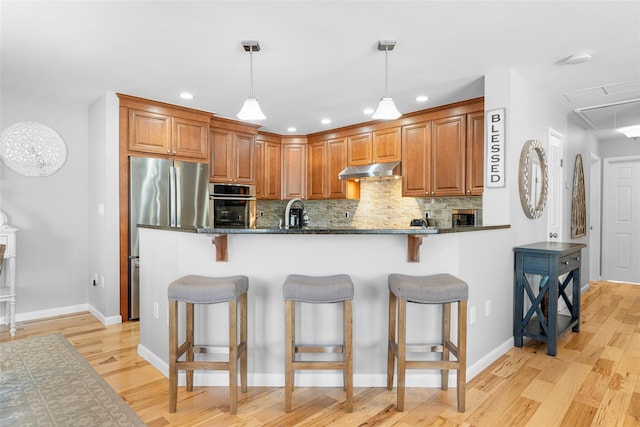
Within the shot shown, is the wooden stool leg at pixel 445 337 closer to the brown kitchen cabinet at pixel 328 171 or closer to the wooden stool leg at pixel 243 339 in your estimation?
the wooden stool leg at pixel 243 339

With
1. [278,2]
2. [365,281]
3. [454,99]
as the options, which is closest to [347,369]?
[365,281]

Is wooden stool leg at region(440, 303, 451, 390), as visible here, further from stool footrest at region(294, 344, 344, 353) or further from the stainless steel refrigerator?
the stainless steel refrigerator

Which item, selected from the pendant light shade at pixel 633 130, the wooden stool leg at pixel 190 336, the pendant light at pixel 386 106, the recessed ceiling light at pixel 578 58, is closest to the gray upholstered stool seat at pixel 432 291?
the pendant light at pixel 386 106

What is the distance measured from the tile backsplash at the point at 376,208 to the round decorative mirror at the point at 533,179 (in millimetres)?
690

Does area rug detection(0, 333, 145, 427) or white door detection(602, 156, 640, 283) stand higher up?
white door detection(602, 156, 640, 283)

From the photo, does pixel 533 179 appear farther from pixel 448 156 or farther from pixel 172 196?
pixel 172 196

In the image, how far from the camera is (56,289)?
4.03m

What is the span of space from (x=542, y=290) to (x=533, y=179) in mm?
1073

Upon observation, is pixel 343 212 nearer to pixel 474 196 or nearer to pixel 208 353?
pixel 474 196

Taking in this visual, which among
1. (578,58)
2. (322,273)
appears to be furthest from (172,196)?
(578,58)

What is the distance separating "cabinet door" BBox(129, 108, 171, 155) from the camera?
3.85 meters

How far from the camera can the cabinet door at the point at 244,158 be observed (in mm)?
5031

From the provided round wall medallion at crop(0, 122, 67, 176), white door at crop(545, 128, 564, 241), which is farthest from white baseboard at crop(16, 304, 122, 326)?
white door at crop(545, 128, 564, 241)

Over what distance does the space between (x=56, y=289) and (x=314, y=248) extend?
3.37 m
